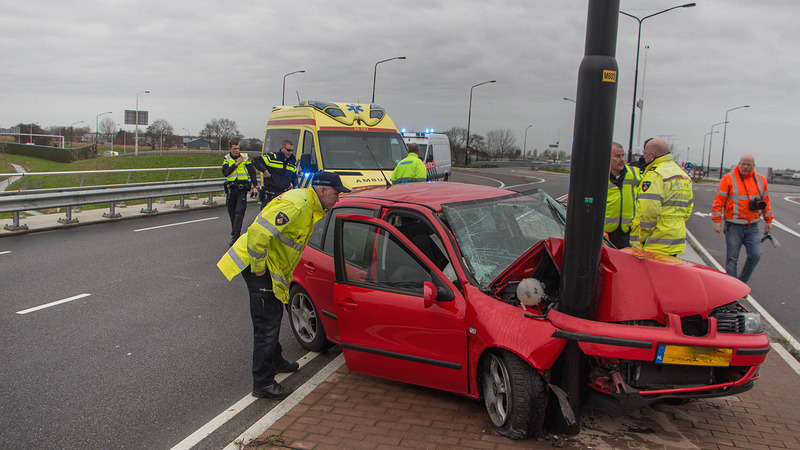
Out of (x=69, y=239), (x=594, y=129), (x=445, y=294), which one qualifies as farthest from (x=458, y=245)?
(x=69, y=239)

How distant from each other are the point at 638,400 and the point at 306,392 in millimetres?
2425

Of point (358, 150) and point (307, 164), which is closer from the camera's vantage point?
point (307, 164)

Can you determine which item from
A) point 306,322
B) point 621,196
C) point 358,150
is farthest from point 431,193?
point 358,150

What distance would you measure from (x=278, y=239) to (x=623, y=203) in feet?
12.9

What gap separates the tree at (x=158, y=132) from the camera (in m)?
78.3

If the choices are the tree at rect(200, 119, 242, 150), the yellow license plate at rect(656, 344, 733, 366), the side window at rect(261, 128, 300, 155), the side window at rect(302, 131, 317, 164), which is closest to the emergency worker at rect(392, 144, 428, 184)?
the side window at rect(302, 131, 317, 164)

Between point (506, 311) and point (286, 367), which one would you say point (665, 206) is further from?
point (286, 367)

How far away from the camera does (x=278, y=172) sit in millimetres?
11117

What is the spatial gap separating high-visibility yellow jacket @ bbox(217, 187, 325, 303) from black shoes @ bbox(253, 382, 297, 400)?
0.66 meters

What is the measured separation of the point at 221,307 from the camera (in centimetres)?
677

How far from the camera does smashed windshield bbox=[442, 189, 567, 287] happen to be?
407 cm

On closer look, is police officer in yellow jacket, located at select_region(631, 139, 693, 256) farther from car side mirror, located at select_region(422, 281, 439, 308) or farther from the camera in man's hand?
car side mirror, located at select_region(422, 281, 439, 308)

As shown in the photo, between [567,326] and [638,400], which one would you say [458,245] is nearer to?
[567,326]

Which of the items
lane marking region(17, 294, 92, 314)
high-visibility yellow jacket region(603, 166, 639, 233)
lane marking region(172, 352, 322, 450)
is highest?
high-visibility yellow jacket region(603, 166, 639, 233)
